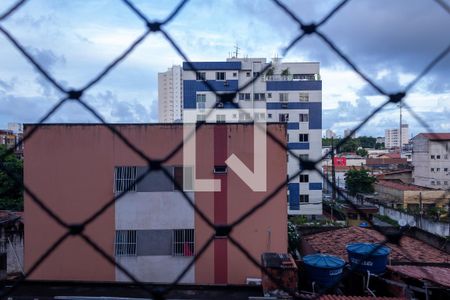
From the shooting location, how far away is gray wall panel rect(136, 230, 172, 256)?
5.36 metres

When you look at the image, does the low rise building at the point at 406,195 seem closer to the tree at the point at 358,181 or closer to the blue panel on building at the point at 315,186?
the tree at the point at 358,181

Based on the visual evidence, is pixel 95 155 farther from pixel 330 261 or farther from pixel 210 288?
pixel 330 261

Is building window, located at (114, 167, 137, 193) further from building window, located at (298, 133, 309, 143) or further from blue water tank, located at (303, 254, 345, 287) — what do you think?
building window, located at (298, 133, 309, 143)

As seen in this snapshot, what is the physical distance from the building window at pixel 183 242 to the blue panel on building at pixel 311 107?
7.74m

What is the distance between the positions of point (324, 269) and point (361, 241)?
2502 mm

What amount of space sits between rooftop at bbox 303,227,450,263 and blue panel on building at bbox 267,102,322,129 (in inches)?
225

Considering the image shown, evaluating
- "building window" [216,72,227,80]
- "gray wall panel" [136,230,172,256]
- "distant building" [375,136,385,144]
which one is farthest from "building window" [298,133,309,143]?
"distant building" [375,136,385,144]

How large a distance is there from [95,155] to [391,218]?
822cm

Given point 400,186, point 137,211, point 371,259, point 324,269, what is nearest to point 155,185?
point 137,211

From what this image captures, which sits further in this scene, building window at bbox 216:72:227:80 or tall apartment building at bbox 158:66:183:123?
building window at bbox 216:72:227:80

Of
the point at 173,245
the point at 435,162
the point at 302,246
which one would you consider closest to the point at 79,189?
the point at 173,245

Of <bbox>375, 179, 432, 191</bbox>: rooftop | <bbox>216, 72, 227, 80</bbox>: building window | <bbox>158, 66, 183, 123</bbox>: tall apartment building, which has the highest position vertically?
<bbox>216, 72, 227, 80</bbox>: building window

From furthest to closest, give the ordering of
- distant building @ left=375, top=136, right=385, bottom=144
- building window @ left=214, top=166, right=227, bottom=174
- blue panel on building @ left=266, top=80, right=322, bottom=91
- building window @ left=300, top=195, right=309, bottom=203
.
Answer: distant building @ left=375, top=136, right=385, bottom=144 → blue panel on building @ left=266, top=80, right=322, bottom=91 → building window @ left=300, top=195, right=309, bottom=203 → building window @ left=214, top=166, right=227, bottom=174

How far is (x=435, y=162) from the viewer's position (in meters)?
11.5
